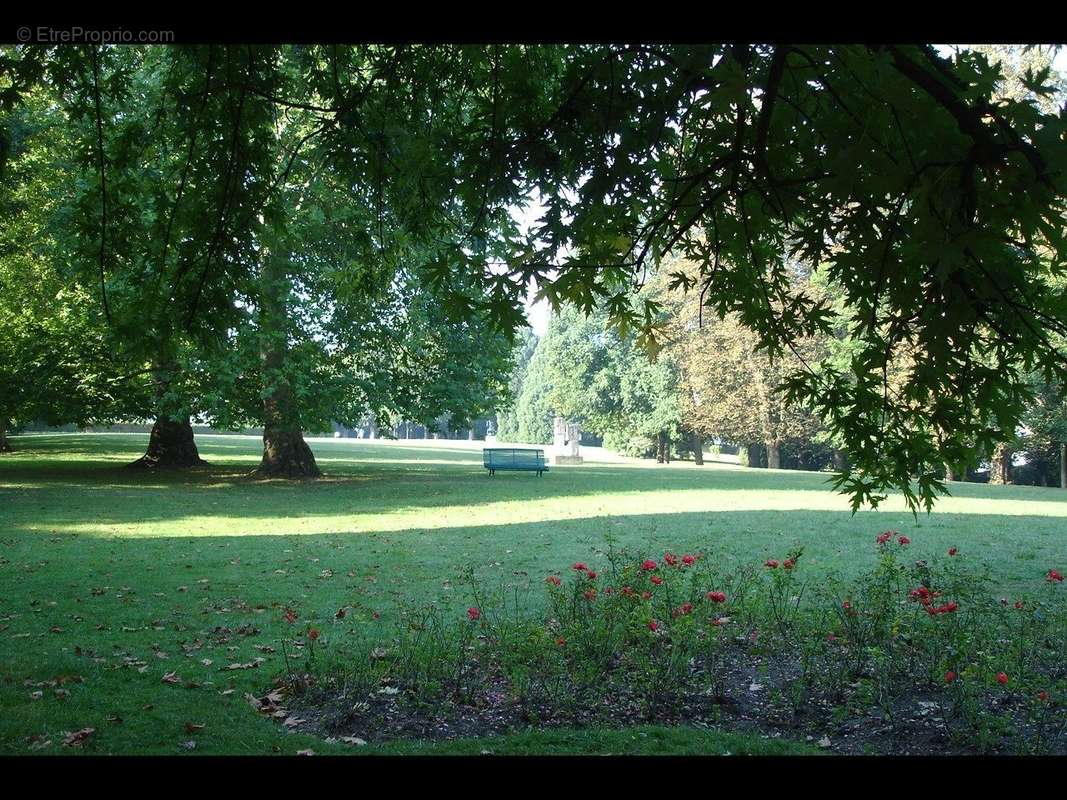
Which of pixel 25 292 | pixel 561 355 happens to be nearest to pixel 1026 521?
pixel 25 292

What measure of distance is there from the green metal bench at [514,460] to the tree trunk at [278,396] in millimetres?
5181

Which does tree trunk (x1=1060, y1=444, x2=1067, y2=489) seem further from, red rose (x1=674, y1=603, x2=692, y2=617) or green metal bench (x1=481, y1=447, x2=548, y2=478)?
red rose (x1=674, y1=603, x2=692, y2=617)

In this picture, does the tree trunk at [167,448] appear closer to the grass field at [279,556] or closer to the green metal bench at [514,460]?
the grass field at [279,556]

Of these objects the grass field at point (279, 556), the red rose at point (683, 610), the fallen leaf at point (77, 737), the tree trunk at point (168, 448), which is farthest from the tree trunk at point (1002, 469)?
the fallen leaf at point (77, 737)

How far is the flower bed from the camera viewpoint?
173 inches

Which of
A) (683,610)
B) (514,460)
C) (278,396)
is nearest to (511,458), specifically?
(514,460)

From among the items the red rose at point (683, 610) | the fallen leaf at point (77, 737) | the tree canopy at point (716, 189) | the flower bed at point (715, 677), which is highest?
the tree canopy at point (716, 189)

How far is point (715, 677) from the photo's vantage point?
4.95 m

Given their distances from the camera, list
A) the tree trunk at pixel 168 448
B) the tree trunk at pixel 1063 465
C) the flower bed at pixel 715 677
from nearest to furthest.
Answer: the flower bed at pixel 715 677 < the tree trunk at pixel 168 448 < the tree trunk at pixel 1063 465

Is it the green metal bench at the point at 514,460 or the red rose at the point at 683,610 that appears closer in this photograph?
the red rose at the point at 683,610

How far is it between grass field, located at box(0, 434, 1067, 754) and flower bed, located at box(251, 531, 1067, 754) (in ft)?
1.00

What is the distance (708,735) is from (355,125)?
3.88 m

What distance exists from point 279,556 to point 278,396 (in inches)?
380

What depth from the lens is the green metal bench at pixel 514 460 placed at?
24.5m
